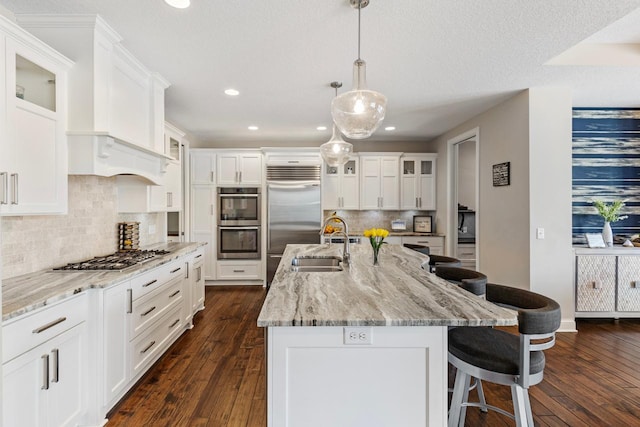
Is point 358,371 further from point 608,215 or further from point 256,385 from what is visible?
point 608,215

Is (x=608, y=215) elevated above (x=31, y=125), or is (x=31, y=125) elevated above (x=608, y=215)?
(x=31, y=125)

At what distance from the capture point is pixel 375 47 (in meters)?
2.41

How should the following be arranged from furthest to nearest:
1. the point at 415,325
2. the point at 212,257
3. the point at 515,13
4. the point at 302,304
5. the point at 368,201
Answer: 1. the point at 368,201
2. the point at 212,257
3. the point at 515,13
4. the point at 302,304
5. the point at 415,325

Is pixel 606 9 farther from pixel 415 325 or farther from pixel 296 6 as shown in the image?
pixel 415 325

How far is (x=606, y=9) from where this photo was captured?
1957 mm

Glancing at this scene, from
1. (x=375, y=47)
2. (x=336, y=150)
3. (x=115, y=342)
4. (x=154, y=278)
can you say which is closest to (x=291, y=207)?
(x=336, y=150)

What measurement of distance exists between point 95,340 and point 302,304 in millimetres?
1371

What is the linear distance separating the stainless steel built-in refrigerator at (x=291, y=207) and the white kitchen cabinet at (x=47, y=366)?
343 centimetres

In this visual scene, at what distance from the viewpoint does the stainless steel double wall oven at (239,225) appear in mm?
5234

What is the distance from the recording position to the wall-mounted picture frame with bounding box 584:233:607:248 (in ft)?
11.4

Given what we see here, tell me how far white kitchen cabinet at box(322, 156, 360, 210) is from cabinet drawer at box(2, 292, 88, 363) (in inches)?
165

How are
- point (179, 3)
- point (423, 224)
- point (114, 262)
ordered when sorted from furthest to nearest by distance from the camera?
point (423, 224), point (114, 262), point (179, 3)

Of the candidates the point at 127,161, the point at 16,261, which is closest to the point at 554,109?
the point at 127,161

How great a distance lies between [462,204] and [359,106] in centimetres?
545
